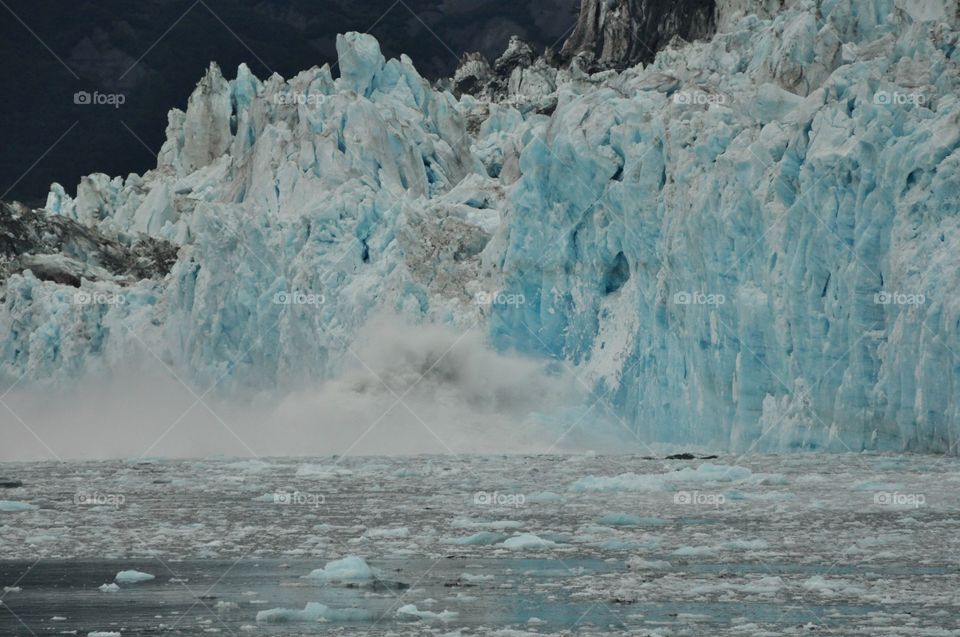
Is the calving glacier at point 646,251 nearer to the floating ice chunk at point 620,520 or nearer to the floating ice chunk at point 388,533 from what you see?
the floating ice chunk at point 620,520

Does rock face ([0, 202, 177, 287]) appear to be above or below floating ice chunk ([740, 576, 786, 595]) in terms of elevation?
above

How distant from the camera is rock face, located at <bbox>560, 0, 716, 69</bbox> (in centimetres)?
6372

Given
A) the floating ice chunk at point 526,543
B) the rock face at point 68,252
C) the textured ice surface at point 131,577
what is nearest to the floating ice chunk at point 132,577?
the textured ice surface at point 131,577

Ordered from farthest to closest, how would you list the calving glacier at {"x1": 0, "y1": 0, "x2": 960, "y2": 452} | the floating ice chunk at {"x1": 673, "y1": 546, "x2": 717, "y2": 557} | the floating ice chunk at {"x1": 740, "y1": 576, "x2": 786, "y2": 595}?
the calving glacier at {"x1": 0, "y1": 0, "x2": 960, "y2": 452}
the floating ice chunk at {"x1": 673, "y1": 546, "x2": 717, "y2": 557}
the floating ice chunk at {"x1": 740, "y1": 576, "x2": 786, "y2": 595}

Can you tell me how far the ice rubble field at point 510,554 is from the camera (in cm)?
1074

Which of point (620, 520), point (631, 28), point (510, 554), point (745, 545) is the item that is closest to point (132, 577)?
point (510, 554)

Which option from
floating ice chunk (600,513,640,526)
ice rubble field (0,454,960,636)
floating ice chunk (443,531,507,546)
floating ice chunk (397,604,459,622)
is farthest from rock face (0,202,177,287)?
floating ice chunk (397,604,459,622)

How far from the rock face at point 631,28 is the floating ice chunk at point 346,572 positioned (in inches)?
2088

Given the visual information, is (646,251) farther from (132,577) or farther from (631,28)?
(631,28)

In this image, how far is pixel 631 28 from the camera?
67812mm

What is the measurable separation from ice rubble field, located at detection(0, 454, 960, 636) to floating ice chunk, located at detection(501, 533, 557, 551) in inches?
1.3

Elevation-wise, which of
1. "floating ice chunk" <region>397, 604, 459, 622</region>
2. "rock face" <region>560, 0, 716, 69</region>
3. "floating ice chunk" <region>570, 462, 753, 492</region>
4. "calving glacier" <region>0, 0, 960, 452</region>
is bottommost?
"floating ice chunk" <region>397, 604, 459, 622</region>

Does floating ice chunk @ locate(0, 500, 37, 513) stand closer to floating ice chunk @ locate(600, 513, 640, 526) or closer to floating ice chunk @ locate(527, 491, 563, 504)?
floating ice chunk @ locate(527, 491, 563, 504)

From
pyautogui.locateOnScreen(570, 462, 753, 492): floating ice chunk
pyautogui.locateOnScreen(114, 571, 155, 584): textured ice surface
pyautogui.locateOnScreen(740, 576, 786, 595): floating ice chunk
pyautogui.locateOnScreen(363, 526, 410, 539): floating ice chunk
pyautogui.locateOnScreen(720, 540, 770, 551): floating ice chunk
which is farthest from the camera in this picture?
pyautogui.locateOnScreen(570, 462, 753, 492): floating ice chunk
